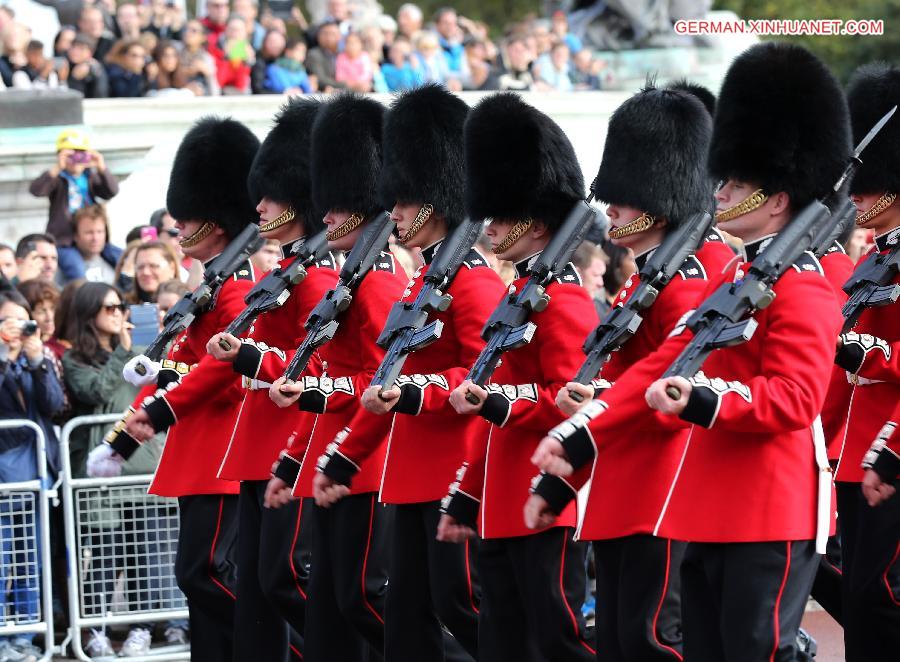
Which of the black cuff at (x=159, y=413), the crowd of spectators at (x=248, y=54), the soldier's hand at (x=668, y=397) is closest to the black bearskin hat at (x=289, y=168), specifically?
the black cuff at (x=159, y=413)

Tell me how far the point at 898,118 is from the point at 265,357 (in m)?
2.15

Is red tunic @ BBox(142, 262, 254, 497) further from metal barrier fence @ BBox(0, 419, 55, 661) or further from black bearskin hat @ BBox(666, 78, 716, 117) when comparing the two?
black bearskin hat @ BBox(666, 78, 716, 117)

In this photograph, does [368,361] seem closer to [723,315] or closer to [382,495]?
[382,495]

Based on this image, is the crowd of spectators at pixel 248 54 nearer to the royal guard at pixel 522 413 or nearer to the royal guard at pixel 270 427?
the royal guard at pixel 270 427

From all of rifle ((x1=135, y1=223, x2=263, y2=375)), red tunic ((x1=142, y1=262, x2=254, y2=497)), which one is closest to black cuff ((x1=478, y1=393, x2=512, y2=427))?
red tunic ((x1=142, y1=262, x2=254, y2=497))

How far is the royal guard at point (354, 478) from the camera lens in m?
5.72

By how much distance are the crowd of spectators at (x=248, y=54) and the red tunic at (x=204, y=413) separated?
5.71 metres

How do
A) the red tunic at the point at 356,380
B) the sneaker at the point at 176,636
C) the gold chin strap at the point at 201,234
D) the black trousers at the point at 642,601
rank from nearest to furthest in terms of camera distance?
the black trousers at the point at 642,601 < the red tunic at the point at 356,380 < the gold chin strap at the point at 201,234 < the sneaker at the point at 176,636

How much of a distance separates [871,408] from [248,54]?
9105mm

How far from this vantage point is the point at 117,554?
25.5 ft

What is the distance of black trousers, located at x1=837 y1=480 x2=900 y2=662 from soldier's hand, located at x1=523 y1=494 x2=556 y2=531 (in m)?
1.01

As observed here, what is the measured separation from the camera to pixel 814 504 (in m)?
4.32

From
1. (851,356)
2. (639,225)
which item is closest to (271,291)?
(639,225)

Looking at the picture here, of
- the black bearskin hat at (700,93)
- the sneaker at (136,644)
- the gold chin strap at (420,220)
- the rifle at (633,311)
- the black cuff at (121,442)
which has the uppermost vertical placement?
the black bearskin hat at (700,93)
